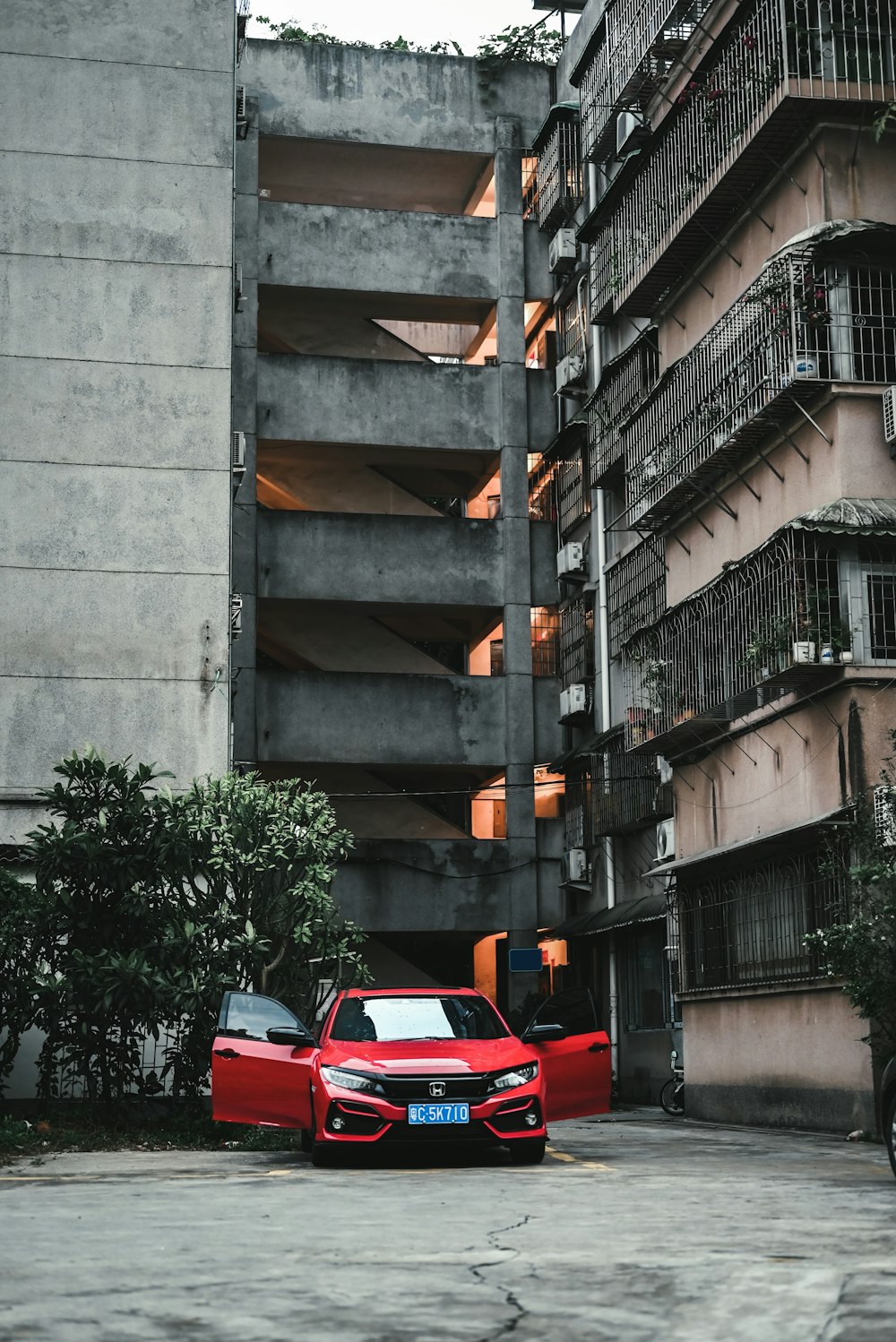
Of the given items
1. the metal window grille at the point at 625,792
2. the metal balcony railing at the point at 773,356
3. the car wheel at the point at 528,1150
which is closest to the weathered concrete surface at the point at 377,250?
the metal window grille at the point at 625,792

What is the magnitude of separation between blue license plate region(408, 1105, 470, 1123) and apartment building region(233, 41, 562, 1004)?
61.8 ft

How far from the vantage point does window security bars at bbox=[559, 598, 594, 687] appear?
31.3 meters

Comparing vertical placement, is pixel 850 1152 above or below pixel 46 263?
below

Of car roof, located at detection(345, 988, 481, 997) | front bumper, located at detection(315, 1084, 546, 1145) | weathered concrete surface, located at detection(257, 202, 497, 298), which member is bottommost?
front bumper, located at detection(315, 1084, 546, 1145)

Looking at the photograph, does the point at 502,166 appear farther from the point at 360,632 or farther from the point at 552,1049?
the point at 552,1049

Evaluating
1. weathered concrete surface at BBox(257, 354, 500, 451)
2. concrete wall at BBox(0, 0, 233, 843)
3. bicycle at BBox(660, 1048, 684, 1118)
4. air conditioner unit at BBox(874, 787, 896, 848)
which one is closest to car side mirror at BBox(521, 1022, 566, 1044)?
air conditioner unit at BBox(874, 787, 896, 848)

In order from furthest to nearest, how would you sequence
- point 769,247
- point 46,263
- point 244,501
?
point 244,501 < point 46,263 < point 769,247

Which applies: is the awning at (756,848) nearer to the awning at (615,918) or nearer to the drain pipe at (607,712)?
the awning at (615,918)

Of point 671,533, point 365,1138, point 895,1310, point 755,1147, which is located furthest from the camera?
point 671,533

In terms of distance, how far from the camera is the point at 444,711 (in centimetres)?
3278

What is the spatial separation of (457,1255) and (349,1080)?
5.23 meters

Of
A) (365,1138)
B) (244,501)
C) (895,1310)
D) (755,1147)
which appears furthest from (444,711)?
(895,1310)

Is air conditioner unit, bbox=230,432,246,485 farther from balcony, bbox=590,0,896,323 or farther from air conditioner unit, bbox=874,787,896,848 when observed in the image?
air conditioner unit, bbox=874,787,896,848

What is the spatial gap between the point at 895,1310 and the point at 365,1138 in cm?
690
